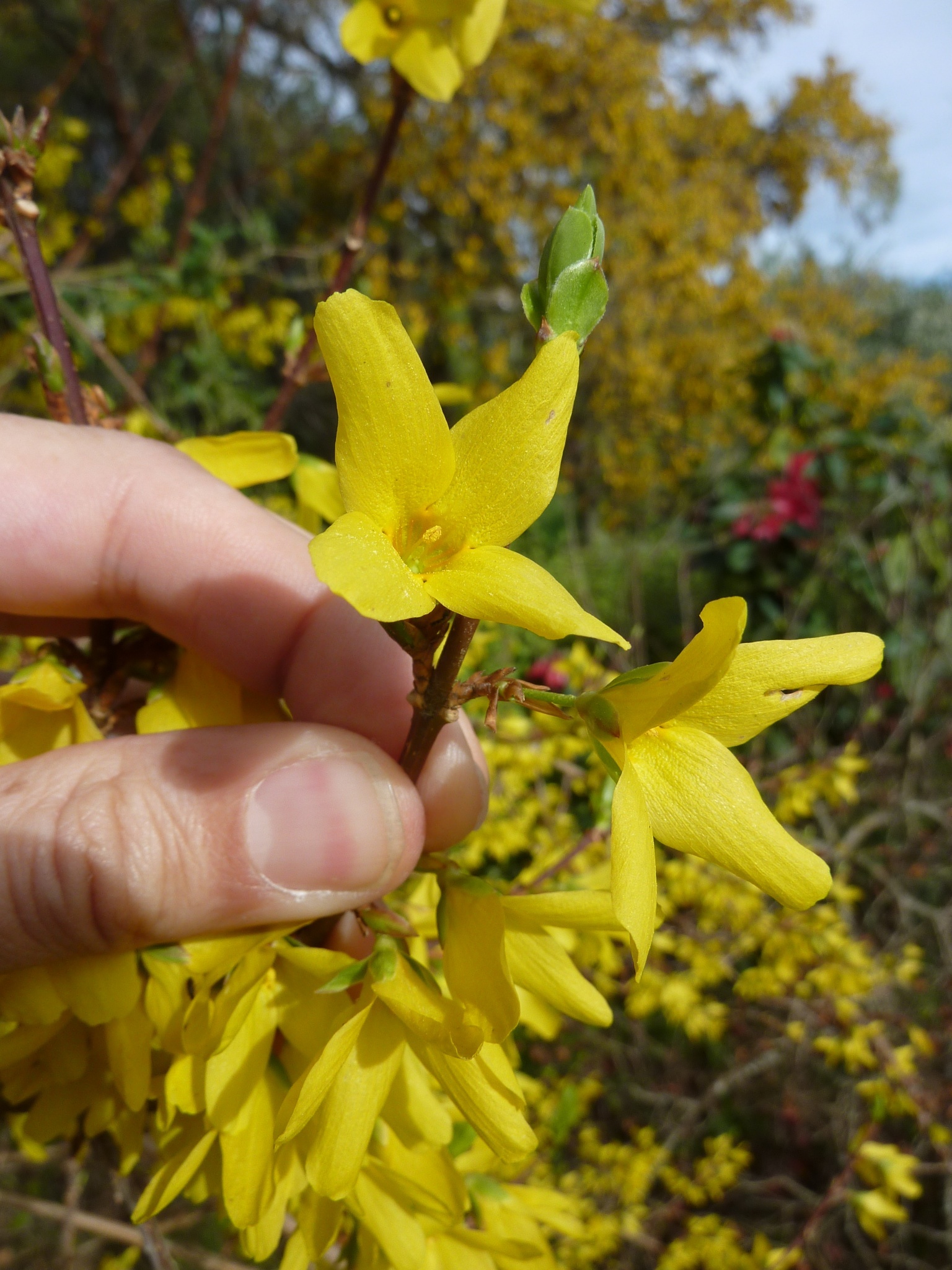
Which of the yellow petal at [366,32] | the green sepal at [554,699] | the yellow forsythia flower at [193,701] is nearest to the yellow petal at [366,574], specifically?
the green sepal at [554,699]

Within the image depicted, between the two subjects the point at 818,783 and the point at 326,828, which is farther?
the point at 818,783

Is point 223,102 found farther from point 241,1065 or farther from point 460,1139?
point 460,1139

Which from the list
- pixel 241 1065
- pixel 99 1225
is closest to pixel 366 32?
pixel 241 1065

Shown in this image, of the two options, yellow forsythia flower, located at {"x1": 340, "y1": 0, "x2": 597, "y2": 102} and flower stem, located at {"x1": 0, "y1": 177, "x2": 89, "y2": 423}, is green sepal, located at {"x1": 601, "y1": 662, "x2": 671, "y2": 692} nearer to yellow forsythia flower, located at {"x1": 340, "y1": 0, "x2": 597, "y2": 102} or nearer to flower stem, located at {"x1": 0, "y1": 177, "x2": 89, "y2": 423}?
flower stem, located at {"x1": 0, "y1": 177, "x2": 89, "y2": 423}

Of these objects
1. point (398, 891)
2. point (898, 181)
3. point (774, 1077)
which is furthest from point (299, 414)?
point (898, 181)

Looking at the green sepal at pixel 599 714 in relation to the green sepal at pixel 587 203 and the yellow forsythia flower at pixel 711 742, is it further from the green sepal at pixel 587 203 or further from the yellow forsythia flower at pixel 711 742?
the green sepal at pixel 587 203
